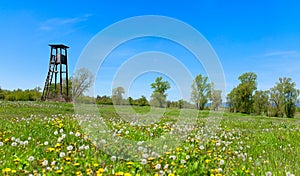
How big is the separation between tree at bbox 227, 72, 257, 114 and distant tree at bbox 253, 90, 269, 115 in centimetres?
110

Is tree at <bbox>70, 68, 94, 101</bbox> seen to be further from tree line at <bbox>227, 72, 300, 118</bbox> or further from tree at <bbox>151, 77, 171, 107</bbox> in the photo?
tree line at <bbox>227, 72, 300, 118</bbox>

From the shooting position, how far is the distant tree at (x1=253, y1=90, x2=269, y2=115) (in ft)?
182

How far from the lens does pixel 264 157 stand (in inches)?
282

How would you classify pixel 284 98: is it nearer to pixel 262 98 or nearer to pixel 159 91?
pixel 262 98

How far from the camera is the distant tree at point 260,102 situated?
55.4 metres

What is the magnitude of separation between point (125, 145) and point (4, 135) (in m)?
3.15

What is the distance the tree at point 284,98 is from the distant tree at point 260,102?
1.49 m

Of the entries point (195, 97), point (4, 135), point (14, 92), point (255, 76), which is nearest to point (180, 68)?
point (4, 135)

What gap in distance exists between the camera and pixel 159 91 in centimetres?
1509

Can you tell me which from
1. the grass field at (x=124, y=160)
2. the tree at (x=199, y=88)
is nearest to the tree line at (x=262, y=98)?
the tree at (x=199, y=88)

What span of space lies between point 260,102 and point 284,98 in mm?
5171

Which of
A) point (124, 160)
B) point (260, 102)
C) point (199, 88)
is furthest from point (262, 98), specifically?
point (124, 160)

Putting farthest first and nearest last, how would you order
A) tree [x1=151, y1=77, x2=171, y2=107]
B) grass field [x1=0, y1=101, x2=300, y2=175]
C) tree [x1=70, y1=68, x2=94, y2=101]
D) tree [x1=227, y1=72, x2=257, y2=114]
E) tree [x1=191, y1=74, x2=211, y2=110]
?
tree [x1=227, y1=72, x2=257, y2=114] < tree [x1=191, y1=74, x2=211, y2=110] < tree [x1=151, y1=77, x2=171, y2=107] < tree [x1=70, y1=68, x2=94, y2=101] < grass field [x1=0, y1=101, x2=300, y2=175]

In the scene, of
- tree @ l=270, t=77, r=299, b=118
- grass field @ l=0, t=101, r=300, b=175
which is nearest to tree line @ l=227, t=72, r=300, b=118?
tree @ l=270, t=77, r=299, b=118
